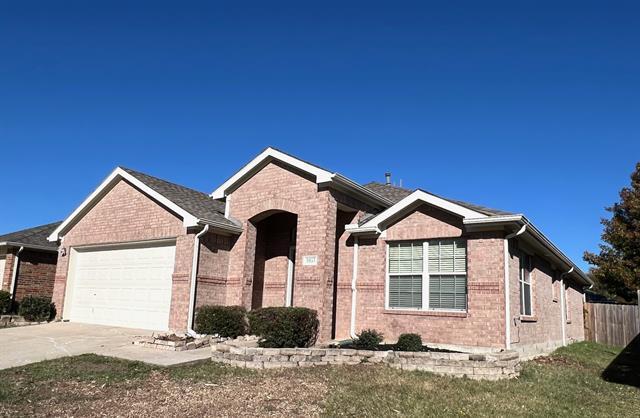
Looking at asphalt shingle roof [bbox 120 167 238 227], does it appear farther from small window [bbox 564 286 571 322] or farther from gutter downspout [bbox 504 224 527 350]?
small window [bbox 564 286 571 322]

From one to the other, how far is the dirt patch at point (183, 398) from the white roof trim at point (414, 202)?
5.16 meters

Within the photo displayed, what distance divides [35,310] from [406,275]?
13421 millimetres

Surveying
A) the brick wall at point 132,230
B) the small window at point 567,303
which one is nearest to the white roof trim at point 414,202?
the brick wall at point 132,230

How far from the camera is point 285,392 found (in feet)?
27.2

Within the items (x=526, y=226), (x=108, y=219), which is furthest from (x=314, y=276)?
(x=108, y=219)

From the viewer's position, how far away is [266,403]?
25.1 feet

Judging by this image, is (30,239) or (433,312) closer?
(433,312)

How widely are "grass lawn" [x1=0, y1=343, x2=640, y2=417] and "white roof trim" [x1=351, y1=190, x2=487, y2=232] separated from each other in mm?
3784

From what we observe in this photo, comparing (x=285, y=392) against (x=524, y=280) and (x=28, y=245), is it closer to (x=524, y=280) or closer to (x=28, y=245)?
(x=524, y=280)

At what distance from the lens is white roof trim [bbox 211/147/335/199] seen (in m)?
14.0

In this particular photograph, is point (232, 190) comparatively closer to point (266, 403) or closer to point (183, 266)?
point (183, 266)

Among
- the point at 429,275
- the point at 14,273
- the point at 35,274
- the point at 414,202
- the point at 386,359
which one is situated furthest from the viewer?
the point at 35,274

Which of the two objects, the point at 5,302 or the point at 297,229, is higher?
the point at 297,229

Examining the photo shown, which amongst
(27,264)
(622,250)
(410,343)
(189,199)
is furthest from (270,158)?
(622,250)
